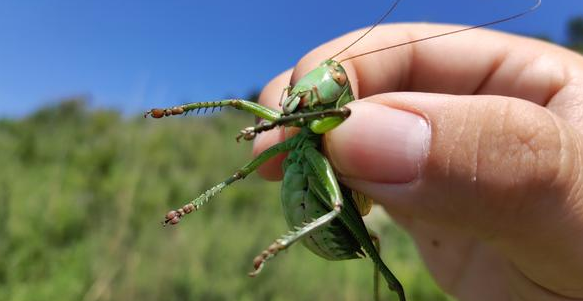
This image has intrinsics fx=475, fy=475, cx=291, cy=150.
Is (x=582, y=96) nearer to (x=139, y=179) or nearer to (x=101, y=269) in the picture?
(x=101, y=269)

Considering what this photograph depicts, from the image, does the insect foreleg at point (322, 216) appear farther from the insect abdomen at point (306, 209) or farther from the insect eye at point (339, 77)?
the insect eye at point (339, 77)

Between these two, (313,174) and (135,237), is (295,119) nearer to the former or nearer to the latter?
(313,174)

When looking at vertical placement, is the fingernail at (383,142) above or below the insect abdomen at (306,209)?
above

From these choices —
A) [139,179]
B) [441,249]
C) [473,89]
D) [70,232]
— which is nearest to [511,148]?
[473,89]

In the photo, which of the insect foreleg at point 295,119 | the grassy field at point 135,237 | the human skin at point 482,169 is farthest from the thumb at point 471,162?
the grassy field at point 135,237

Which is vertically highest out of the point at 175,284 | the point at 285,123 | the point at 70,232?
the point at 285,123

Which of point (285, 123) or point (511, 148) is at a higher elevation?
point (285, 123)
